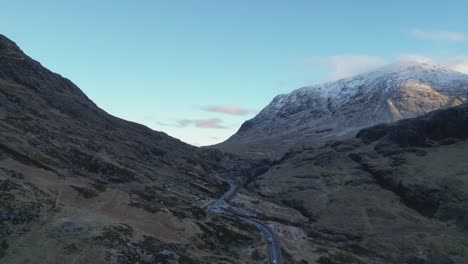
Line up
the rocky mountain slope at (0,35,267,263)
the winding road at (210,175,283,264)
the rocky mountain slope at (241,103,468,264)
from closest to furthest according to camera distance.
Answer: the rocky mountain slope at (0,35,267,263)
the winding road at (210,175,283,264)
the rocky mountain slope at (241,103,468,264)

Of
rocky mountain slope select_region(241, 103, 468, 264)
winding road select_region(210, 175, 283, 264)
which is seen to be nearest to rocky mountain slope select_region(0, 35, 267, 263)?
winding road select_region(210, 175, 283, 264)

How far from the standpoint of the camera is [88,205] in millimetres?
102438

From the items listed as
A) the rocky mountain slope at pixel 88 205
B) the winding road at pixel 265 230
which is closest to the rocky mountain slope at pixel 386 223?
the winding road at pixel 265 230

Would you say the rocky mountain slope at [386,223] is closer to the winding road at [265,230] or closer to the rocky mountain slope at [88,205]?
the winding road at [265,230]

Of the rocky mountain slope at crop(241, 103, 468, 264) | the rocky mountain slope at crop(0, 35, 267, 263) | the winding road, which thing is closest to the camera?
the rocky mountain slope at crop(0, 35, 267, 263)

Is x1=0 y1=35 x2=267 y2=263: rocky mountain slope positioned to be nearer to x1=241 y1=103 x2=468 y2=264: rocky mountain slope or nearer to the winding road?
the winding road

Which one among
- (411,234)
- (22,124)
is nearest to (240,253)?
(411,234)

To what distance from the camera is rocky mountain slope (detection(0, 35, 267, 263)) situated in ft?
246

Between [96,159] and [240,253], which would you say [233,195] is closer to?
[96,159]

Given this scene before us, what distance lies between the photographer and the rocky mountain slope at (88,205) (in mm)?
75125

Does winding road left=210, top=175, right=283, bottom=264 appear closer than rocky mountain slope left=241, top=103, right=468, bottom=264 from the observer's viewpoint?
Yes

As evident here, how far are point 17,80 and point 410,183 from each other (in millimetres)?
195254

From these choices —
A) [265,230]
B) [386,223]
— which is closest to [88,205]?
[265,230]

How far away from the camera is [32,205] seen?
8556cm
